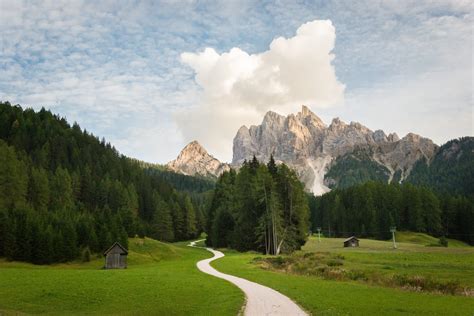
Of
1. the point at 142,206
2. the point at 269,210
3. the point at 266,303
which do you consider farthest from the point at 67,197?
the point at 266,303

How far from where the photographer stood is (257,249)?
81375 mm

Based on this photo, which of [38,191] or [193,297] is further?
[38,191]

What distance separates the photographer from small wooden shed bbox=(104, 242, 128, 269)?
205ft

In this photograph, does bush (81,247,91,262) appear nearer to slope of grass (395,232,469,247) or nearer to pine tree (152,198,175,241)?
pine tree (152,198,175,241)

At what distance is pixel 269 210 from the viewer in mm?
75375

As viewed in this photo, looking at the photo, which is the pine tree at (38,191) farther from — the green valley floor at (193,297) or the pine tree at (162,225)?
the green valley floor at (193,297)

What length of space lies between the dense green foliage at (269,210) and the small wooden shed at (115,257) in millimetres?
Result: 26031

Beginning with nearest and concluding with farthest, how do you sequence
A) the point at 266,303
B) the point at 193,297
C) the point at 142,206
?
the point at 266,303
the point at 193,297
the point at 142,206

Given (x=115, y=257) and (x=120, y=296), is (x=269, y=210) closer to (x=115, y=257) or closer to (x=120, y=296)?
(x=115, y=257)

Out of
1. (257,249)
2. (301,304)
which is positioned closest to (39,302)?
(301,304)

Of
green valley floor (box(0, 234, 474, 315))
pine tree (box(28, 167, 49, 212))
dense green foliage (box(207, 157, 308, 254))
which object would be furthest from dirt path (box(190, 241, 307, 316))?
pine tree (box(28, 167, 49, 212))

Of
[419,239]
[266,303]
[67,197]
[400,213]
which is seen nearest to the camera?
[266,303]

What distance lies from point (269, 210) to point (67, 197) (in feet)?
228

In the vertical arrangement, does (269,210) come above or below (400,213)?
above
